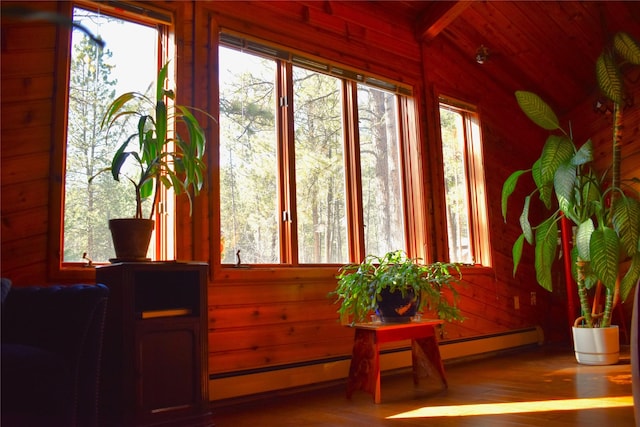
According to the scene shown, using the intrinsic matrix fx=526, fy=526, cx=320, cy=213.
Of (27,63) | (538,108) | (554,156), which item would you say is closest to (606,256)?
(554,156)

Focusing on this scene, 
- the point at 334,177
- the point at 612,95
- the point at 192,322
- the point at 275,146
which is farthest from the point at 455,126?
the point at 192,322

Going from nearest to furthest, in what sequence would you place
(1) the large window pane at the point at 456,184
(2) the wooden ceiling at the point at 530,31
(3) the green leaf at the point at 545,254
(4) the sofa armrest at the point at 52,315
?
1. (4) the sofa armrest at the point at 52,315
2. (3) the green leaf at the point at 545,254
3. (2) the wooden ceiling at the point at 530,31
4. (1) the large window pane at the point at 456,184

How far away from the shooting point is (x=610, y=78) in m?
4.01

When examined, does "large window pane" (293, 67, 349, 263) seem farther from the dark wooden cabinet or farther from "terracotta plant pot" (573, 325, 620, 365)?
"terracotta plant pot" (573, 325, 620, 365)

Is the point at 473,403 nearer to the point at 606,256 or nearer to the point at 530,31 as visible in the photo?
the point at 606,256

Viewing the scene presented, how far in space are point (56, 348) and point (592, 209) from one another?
375 centimetres

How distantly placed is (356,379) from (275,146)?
150cm

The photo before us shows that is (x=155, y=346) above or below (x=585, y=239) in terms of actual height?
below

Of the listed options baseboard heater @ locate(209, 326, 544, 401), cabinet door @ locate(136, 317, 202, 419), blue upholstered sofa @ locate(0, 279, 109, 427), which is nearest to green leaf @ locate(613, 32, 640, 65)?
baseboard heater @ locate(209, 326, 544, 401)

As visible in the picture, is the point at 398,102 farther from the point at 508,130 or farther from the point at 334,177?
the point at 508,130

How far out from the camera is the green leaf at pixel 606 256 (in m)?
3.65

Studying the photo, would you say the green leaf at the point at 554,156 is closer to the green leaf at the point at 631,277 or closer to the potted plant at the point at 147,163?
the green leaf at the point at 631,277

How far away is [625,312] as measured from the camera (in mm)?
4848

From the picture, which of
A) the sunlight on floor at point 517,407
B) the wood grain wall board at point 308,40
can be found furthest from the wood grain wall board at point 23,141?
the sunlight on floor at point 517,407
